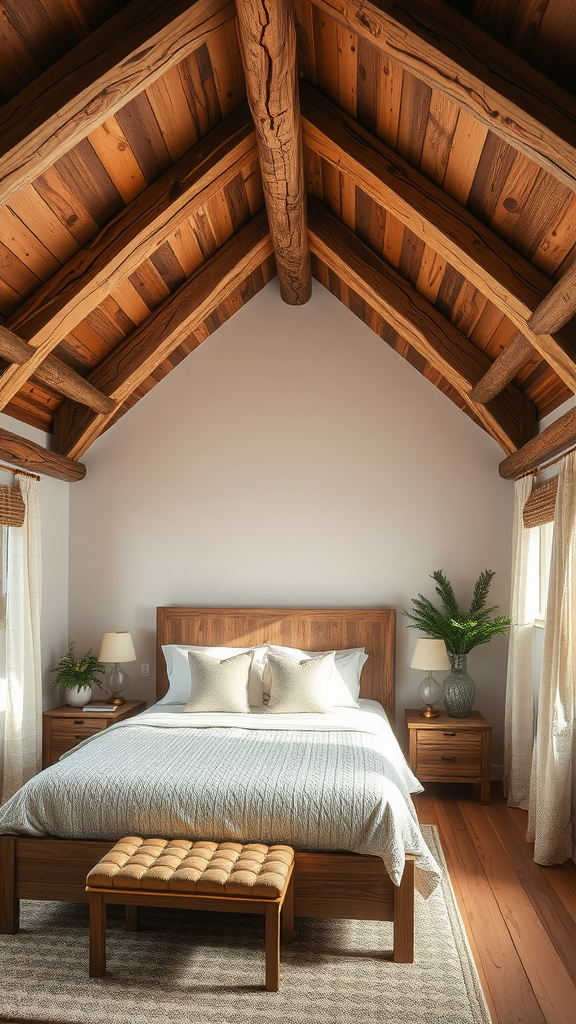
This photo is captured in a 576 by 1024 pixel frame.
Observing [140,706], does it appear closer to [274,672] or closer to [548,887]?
[274,672]

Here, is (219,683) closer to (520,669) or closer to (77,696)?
(77,696)

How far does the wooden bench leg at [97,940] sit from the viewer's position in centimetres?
277

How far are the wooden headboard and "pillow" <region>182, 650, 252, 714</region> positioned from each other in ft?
1.72

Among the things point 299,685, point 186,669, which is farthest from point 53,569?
point 299,685

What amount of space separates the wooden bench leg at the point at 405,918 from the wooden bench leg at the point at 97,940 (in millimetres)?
1133

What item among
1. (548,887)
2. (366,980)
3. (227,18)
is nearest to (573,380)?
(227,18)

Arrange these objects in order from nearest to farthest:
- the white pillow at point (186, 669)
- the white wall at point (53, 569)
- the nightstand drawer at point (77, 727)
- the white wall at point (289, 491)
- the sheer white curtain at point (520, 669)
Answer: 1. the sheer white curtain at point (520, 669)
2. the white pillow at point (186, 669)
3. the nightstand drawer at point (77, 727)
4. the white wall at point (53, 569)
5. the white wall at point (289, 491)

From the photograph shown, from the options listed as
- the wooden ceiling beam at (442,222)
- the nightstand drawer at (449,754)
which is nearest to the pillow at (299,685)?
the nightstand drawer at (449,754)

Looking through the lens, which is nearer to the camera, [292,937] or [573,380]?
[292,937]

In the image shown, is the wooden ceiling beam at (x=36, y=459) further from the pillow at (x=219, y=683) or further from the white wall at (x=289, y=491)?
the pillow at (x=219, y=683)

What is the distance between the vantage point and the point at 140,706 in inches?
216

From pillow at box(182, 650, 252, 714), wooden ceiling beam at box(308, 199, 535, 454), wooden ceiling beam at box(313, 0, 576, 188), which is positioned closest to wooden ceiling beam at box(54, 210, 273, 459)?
wooden ceiling beam at box(308, 199, 535, 454)

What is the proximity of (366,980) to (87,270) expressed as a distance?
3390 mm

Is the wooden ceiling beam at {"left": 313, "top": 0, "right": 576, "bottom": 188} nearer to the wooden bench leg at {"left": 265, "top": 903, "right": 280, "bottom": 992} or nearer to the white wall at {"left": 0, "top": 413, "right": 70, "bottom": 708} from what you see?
the wooden bench leg at {"left": 265, "top": 903, "right": 280, "bottom": 992}
